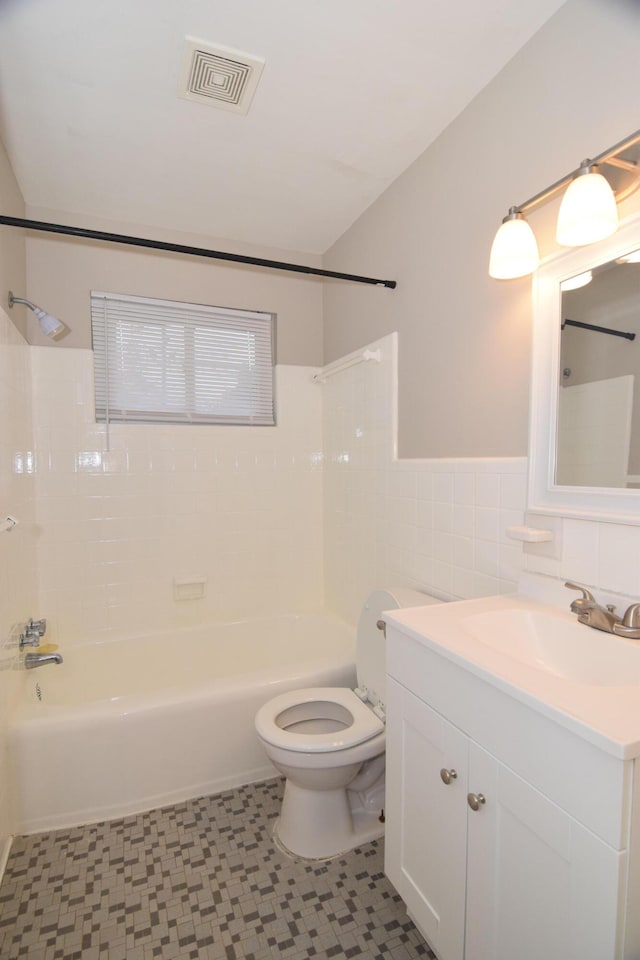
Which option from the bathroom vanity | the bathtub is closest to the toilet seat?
the bathtub

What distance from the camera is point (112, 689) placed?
7.57 ft

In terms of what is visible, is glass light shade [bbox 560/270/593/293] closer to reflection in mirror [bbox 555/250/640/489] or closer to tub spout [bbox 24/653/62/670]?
reflection in mirror [bbox 555/250/640/489]

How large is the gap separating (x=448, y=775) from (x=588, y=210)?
1.28m

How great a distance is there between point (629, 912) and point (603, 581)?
0.67m

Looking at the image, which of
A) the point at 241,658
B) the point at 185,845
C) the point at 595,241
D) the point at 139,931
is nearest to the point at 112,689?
the point at 241,658

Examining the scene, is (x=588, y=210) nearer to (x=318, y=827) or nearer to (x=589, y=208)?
(x=589, y=208)

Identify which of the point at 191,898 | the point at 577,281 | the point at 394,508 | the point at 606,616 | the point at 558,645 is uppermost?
the point at 577,281

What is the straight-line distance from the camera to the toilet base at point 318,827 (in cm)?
160

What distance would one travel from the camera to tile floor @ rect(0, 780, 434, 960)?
1.28 metres

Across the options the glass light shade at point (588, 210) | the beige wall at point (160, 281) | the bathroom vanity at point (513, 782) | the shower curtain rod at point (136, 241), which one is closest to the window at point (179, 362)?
the beige wall at point (160, 281)

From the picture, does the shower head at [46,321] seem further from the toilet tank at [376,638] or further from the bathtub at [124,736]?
the toilet tank at [376,638]

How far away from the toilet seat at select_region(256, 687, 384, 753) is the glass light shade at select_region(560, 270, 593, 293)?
4.88ft

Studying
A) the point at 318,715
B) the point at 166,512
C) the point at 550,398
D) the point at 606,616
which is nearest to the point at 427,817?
the point at 606,616

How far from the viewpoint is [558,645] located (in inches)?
46.1
